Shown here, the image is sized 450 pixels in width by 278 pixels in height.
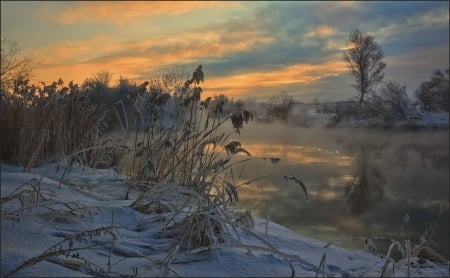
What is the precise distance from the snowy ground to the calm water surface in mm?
278

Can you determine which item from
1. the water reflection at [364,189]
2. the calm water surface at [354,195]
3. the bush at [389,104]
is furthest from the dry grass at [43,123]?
the bush at [389,104]

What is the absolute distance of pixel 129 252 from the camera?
2209 mm

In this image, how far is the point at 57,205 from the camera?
282cm

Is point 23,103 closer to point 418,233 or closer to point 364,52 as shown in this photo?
point 418,233

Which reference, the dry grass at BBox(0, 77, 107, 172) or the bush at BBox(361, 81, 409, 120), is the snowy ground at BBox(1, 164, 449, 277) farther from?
the bush at BBox(361, 81, 409, 120)

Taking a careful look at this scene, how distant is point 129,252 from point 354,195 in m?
6.67

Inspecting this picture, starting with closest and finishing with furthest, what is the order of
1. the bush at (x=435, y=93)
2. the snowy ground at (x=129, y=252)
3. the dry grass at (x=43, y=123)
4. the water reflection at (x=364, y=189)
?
the snowy ground at (x=129, y=252)
the dry grass at (x=43, y=123)
the water reflection at (x=364, y=189)
the bush at (x=435, y=93)

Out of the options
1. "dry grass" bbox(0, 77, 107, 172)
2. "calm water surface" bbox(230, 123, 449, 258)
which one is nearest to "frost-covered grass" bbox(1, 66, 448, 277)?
"calm water surface" bbox(230, 123, 449, 258)

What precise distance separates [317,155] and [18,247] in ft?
41.2

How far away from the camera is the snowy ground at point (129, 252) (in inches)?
76.4

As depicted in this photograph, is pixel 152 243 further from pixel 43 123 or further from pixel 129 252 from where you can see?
pixel 43 123

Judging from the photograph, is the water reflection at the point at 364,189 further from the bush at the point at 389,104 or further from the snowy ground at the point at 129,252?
the bush at the point at 389,104

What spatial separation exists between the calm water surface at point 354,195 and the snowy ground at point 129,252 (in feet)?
0.91

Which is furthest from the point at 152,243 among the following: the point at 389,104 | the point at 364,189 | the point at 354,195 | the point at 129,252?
the point at 389,104
